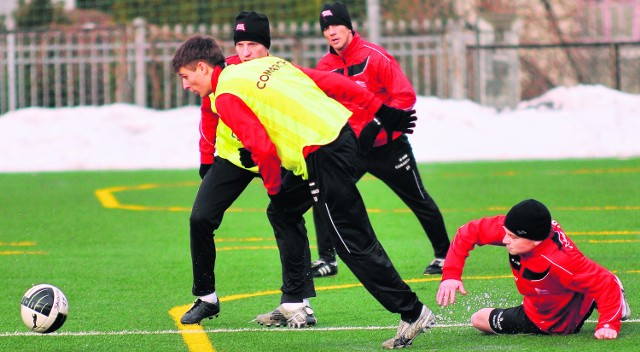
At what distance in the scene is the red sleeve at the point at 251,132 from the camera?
6809 mm

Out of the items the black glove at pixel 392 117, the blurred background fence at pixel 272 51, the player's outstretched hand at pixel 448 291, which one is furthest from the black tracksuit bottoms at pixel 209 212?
the blurred background fence at pixel 272 51

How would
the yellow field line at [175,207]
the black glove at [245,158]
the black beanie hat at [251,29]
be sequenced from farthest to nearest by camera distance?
the yellow field line at [175,207]
the black beanie hat at [251,29]
the black glove at [245,158]

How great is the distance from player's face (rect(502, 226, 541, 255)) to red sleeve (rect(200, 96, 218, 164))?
2.19 meters

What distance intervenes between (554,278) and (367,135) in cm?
150

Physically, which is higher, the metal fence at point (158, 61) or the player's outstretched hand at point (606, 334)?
the metal fence at point (158, 61)

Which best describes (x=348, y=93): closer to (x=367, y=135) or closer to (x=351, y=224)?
(x=367, y=135)

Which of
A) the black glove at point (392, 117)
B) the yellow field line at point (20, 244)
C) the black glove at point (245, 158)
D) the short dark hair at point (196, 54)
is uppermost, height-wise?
the short dark hair at point (196, 54)

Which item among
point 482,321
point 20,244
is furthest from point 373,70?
point 20,244

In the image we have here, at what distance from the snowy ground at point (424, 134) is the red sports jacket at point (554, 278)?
15.8 metres

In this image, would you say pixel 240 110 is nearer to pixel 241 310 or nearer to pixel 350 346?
pixel 350 346

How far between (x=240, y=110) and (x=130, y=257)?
186 inches

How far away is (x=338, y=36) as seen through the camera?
33.0ft

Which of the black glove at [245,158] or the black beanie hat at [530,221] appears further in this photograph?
A: the black glove at [245,158]

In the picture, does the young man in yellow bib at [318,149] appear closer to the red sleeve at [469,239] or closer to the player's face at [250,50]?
the red sleeve at [469,239]
